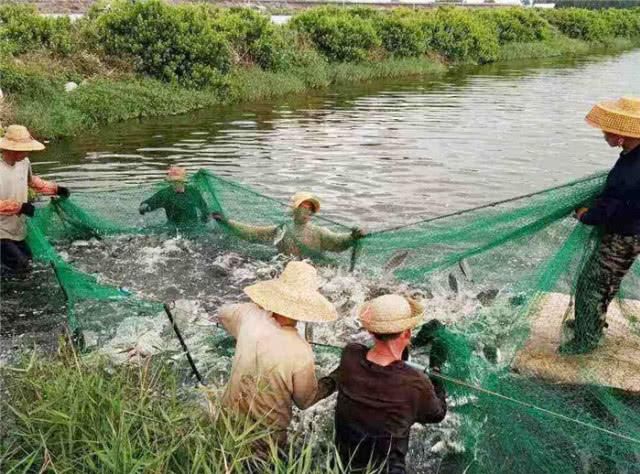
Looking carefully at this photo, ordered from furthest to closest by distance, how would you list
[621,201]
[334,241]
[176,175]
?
[176,175]
[334,241]
[621,201]

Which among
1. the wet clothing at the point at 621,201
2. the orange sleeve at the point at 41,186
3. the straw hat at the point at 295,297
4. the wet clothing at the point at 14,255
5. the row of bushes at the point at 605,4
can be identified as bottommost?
the wet clothing at the point at 14,255

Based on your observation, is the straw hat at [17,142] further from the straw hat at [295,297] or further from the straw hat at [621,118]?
the straw hat at [621,118]

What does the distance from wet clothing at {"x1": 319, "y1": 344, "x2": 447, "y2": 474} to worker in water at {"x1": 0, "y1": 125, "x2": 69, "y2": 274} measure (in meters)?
3.90

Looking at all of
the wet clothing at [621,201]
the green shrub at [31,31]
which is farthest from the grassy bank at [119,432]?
the green shrub at [31,31]

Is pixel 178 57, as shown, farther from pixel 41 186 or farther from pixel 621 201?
pixel 621 201

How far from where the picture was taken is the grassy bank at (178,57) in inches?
611

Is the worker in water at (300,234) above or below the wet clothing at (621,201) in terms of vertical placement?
below

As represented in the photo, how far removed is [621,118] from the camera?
4.17m

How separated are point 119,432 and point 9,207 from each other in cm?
371

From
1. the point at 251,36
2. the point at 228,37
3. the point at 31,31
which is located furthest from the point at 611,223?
the point at 251,36

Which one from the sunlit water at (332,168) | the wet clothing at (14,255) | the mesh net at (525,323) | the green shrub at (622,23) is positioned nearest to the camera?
the mesh net at (525,323)

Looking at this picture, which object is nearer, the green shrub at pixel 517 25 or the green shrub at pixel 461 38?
the green shrub at pixel 461 38

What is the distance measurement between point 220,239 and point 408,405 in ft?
15.3

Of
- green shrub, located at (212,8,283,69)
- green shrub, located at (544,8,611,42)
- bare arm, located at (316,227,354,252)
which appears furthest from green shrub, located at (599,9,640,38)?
bare arm, located at (316,227,354,252)
